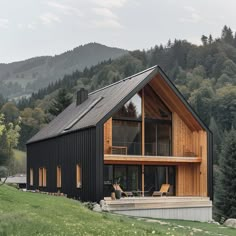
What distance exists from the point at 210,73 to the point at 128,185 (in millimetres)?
78883

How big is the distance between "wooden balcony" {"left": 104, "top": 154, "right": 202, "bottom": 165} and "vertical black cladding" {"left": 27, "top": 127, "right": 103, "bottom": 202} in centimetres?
93

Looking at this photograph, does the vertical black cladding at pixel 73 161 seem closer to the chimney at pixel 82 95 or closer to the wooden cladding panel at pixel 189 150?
the chimney at pixel 82 95

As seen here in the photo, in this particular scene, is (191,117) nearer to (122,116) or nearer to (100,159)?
(122,116)

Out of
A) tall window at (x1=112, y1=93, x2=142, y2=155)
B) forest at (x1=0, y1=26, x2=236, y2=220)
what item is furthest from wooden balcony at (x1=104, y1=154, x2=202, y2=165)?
forest at (x1=0, y1=26, x2=236, y2=220)

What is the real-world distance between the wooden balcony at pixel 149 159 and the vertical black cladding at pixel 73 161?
933mm

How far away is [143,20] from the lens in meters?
44.9

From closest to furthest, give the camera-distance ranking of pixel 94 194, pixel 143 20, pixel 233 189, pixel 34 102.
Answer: pixel 94 194
pixel 233 189
pixel 143 20
pixel 34 102

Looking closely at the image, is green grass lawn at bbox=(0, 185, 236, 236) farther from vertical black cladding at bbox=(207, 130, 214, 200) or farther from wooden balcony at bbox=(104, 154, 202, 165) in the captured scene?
vertical black cladding at bbox=(207, 130, 214, 200)

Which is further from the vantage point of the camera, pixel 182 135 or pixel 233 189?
pixel 233 189

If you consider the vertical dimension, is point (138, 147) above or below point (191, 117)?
below

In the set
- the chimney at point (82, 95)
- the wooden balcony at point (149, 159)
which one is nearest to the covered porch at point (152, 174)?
the wooden balcony at point (149, 159)

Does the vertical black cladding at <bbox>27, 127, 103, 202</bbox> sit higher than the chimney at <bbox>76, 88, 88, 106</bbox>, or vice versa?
the chimney at <bbox>76, 88, 88, 106</bbox>

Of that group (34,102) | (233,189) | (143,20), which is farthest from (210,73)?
(233,189)

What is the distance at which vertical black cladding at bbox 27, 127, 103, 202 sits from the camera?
21938 millimetres
